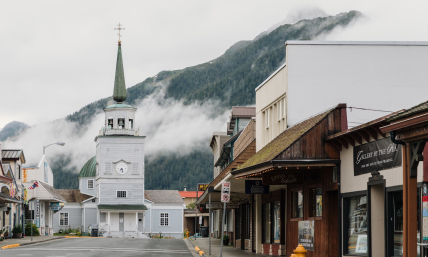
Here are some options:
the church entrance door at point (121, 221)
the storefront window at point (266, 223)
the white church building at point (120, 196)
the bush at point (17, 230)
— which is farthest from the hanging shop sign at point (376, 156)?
the church entrance door at point (121, 221)

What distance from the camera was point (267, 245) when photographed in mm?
28125

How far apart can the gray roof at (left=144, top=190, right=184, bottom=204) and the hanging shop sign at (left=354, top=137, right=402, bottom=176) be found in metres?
77.0

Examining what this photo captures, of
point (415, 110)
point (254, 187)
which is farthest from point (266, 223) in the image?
point (415, 110)

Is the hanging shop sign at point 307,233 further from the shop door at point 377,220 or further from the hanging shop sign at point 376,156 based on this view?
the shop door at point 377,220

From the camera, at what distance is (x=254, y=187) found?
24938 mm

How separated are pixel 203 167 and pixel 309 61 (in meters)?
169

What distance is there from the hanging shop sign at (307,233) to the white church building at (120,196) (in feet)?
207

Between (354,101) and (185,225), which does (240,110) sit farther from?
(185,225)

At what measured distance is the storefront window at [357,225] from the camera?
1731cm

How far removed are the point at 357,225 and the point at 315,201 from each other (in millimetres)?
3211

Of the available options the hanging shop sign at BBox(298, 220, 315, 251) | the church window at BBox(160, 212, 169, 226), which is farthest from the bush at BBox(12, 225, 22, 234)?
the church window at BBox(160, 212, 169, 226)

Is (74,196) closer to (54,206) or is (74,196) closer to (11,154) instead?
(54,206)

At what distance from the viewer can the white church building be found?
278 ft

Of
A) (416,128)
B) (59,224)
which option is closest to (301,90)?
(416,128)
